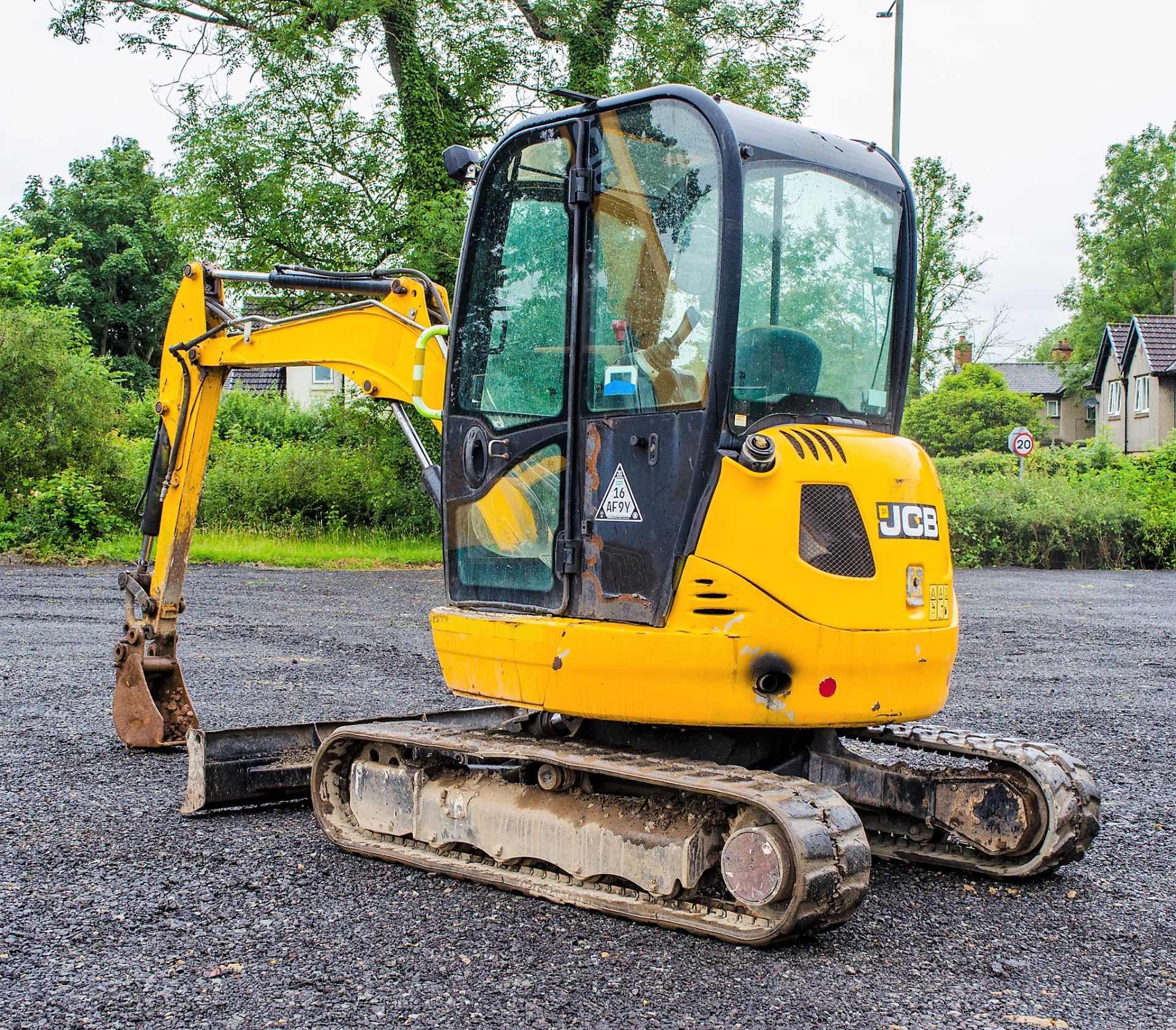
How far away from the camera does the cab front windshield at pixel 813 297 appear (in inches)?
170

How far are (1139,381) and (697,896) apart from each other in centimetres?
5345

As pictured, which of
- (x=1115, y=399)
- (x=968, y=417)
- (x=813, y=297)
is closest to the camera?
(x=813, y=297)

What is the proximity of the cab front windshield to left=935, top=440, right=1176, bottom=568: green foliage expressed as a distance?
18923mm

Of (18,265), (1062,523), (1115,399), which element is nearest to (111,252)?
(18,265)

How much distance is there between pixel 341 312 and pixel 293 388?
49.0 metres

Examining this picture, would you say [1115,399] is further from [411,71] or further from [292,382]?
[411,71]

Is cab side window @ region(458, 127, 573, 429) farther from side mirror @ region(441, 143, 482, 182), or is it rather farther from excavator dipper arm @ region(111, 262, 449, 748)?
excavator dipper arm @ region(111, 262, 449, 748)

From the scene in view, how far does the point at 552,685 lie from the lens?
4492 mm

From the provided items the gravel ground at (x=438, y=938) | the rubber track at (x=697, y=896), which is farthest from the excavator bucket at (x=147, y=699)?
the rubber track at (x=697, y=896)

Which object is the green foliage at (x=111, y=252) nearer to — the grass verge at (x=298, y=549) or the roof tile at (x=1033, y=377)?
the grass verge at (x=298, y=549)

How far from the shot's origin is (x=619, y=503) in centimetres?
446

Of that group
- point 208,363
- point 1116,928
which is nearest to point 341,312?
point 208,363

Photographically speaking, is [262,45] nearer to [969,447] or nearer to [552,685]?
[552,685]

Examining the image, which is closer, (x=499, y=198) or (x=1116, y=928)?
(x=1116, y=928)
